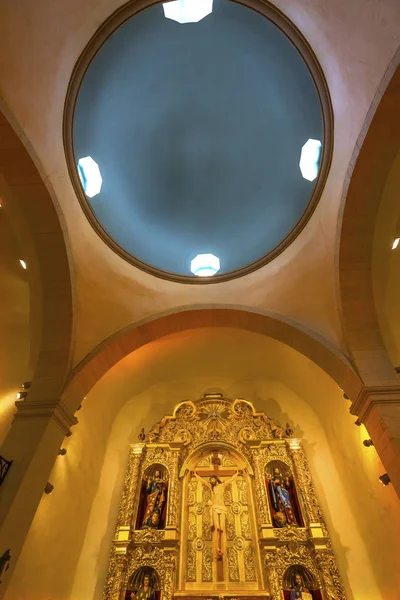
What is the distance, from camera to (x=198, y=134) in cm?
888

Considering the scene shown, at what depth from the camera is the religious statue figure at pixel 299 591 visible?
6371 mm

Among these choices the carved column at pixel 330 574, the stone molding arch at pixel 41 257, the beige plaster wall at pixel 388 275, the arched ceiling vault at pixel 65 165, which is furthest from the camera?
the carved column at pixel 330 574

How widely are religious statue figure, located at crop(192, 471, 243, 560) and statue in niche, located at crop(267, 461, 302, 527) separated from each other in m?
0.82

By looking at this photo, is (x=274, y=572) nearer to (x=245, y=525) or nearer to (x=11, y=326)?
(x=245, y=525)

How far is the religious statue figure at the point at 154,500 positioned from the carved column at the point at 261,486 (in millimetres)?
2137

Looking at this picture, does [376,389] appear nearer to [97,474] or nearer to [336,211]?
[336,211]

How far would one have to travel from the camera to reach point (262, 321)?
25.2 ft

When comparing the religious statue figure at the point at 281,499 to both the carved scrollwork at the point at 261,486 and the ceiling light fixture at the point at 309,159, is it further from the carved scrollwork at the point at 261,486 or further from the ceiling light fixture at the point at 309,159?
the ceiling light fixture at the point at 309,159

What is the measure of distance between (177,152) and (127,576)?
9500mm

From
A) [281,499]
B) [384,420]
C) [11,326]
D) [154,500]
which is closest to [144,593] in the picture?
[154,500]

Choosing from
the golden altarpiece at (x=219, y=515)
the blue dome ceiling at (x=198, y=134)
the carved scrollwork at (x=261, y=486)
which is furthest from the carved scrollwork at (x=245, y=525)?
the blue dome ceiling at (x=198, y=134)

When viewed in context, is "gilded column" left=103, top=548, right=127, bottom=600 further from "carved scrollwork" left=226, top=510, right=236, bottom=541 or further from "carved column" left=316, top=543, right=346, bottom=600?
"carved column" left=316, top=543, right=346, bottom=600

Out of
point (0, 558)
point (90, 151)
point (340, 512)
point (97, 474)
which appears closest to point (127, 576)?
point (97, 474)

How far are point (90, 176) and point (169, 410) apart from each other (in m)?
6.45
